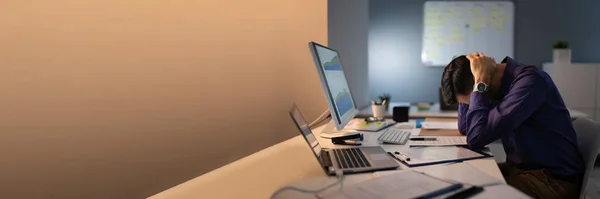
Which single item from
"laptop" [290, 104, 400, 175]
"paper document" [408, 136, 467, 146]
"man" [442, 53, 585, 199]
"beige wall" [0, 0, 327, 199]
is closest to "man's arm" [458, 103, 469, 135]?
"paper document" [408, 136, 467, 146]

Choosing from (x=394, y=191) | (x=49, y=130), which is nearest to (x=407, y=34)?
(x=49, y=130)

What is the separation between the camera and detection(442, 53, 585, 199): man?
1636 millimetres

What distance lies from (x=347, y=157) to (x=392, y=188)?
A: 0.49 m

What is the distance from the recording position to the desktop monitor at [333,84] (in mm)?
1639

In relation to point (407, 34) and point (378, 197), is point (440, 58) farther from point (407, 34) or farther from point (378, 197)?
point (378, 197)

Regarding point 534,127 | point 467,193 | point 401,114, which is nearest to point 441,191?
point 467,193

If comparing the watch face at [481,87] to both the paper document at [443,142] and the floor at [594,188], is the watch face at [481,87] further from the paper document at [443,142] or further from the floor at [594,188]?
the floor at [594,188]

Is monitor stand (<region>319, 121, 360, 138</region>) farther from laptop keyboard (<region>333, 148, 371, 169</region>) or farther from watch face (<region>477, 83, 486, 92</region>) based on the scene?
watch face (<region>477, 83, 486, 92</region>)

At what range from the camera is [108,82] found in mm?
2490

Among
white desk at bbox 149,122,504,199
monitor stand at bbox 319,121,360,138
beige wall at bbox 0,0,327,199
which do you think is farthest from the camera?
beige wall at bbox 0,0,327,199

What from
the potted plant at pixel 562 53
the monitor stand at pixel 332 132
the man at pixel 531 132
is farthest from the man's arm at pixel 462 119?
the potted plant at pixel 562 53

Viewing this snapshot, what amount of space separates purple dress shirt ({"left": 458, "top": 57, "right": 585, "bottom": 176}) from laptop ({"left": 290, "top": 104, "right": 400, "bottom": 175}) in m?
0.43

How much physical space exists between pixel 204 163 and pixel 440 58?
3210 mm

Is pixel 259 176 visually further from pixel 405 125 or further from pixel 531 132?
pixel 405 125
